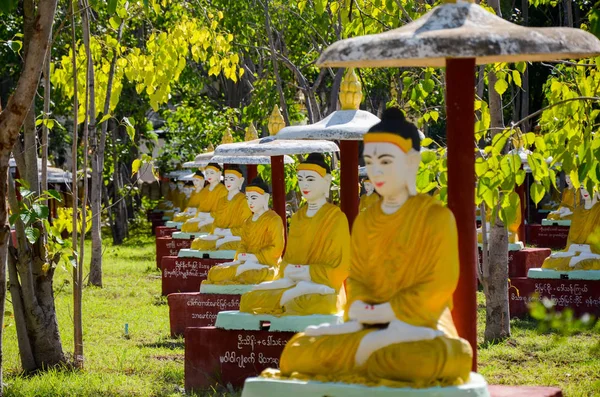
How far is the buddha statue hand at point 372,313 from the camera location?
20.8 feet

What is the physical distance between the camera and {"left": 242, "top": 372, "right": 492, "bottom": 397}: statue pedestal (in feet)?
19.5

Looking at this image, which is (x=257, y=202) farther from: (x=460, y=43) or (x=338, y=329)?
(x=460, y=43)

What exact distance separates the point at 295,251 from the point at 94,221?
7.79 meters

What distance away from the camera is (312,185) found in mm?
10016

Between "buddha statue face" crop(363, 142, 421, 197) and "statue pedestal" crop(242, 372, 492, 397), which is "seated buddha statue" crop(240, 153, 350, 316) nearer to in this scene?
"buddha statue face" crop(363, 142, 421, 197)

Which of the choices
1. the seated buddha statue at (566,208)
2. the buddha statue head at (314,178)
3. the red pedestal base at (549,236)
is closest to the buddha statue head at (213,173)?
the red pedestal base at (549,236)

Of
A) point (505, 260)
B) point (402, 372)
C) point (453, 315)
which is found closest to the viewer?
point (402, 372)

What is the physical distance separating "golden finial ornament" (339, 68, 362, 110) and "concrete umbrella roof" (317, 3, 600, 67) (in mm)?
3874

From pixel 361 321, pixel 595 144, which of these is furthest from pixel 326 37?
pixel 361 321

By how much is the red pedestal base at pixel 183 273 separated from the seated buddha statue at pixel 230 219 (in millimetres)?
281

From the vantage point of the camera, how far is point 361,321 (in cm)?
646

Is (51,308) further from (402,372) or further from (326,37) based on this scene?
(326,37)

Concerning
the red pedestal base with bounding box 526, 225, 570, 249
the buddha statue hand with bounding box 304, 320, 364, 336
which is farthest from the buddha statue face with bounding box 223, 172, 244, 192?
the buddha statue hand with bounding box 304, 320, 364, 336

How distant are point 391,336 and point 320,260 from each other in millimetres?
3641
